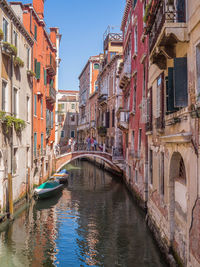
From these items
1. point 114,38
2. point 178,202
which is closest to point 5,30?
point 178,202

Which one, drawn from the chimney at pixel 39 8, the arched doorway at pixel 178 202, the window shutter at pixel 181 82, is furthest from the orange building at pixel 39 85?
the window shutter at pixel 181 82

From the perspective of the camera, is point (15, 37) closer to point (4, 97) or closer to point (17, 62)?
point (17, 62)

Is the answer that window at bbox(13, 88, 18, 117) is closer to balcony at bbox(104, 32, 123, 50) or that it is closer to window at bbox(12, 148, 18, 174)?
→ window at bbox(12, 148, 18, 174)

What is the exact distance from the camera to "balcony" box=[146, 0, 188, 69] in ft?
21.0

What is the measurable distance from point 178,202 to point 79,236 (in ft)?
15.6

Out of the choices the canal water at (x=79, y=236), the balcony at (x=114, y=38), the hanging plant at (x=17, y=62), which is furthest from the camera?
the balcony at (x=114, y=38)

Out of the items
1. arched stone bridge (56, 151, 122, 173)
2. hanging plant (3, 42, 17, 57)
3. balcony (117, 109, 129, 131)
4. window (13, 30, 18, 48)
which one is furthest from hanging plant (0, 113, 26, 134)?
arched stone bridge (56, 151, 122, 173)

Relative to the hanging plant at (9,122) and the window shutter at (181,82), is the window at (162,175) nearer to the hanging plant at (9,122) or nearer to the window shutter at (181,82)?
the window shutter at (181,82)

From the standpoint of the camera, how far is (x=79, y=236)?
10.7 m

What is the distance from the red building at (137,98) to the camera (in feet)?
45.2

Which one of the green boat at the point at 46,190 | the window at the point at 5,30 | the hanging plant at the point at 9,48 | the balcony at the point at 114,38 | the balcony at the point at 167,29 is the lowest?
the green boat at the point at 46,190

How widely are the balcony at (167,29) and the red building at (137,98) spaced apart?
4291 mm

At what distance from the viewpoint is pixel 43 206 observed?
15.1 m

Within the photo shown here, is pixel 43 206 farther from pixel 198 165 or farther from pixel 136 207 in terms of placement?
pixel 198 165
